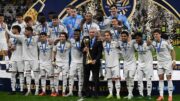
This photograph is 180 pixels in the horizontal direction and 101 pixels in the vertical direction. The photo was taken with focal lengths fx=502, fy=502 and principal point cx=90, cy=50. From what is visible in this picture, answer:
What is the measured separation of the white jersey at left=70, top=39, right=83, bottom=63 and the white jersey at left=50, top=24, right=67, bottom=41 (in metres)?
0.74

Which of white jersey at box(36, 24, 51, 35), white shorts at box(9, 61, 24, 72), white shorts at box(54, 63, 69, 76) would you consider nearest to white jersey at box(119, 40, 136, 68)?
white shorts at box(54, 63, 69, 76)

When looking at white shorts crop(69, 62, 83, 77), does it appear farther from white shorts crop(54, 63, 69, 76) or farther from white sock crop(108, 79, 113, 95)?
white sock crop(108, 79, 113, 95)

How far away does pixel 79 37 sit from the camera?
14570 mm

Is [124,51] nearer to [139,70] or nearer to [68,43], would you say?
[139,70]

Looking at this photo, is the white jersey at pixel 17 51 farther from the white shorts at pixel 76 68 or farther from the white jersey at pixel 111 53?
the white jersey at pixel 111 53

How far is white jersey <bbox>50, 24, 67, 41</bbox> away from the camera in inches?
597

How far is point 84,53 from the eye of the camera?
14.2 meters

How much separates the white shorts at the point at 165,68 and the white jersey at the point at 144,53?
38cm

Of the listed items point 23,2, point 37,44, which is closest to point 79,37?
point 37,44

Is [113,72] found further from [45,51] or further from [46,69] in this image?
[45,51]

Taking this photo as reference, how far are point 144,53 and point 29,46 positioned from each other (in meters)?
3.43

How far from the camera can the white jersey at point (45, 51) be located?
1477 centimetres

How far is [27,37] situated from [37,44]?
36 centimetres

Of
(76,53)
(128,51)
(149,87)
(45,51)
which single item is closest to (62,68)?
(76,53)
